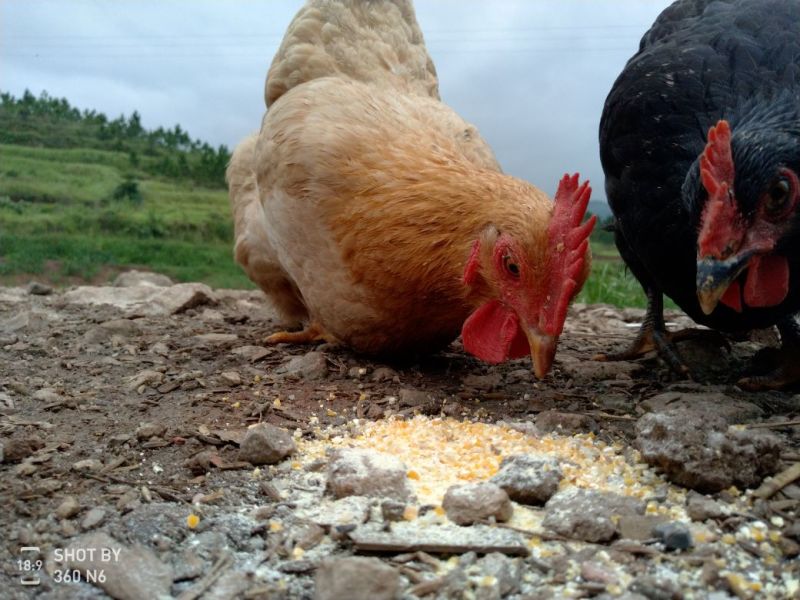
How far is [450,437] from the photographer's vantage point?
2164 millimetres

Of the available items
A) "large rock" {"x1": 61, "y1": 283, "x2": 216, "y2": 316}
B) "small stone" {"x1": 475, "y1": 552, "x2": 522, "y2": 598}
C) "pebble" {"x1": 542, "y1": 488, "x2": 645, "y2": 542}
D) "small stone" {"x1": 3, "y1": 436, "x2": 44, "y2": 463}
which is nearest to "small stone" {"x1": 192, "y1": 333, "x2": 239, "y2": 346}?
Answer: "large rock" {"x1": 61, "y1": 283, "x2": 216, "y2": 316}

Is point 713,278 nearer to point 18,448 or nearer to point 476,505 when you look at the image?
point 476,505

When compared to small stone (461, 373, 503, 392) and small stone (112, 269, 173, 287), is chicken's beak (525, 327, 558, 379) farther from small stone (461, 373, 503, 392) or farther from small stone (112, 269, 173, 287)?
small stone (112, 269, 173, 287)

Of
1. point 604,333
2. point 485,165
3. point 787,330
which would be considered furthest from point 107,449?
point 604,333

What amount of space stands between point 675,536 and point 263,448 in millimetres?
1048

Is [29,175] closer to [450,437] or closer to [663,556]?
[450,437]

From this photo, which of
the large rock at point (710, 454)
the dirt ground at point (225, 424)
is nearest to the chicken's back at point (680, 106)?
the dirt ground at point (225, 424)

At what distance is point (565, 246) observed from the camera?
7.18ft

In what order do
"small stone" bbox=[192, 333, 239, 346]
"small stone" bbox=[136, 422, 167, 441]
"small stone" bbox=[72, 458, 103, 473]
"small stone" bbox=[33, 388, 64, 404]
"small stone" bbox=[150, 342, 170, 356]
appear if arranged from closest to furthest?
"small stone" bbox=[72, 458, 103, 473] < "small stone" bbox=[136, 422, 167, 441] < "small stone" bbox=[33, 388, 64, 404] < "small stone" bbox=[150, 342, 170, 356] < "small stone" bbox=[192, 333, 239, 346]

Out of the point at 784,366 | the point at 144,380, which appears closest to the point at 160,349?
the point at 144,380

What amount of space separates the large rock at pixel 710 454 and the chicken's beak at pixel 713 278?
16.0 inches

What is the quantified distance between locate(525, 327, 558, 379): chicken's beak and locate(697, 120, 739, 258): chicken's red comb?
20.7 inches

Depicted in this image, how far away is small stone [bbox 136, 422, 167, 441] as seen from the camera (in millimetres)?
2061

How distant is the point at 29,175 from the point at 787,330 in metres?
4.24
